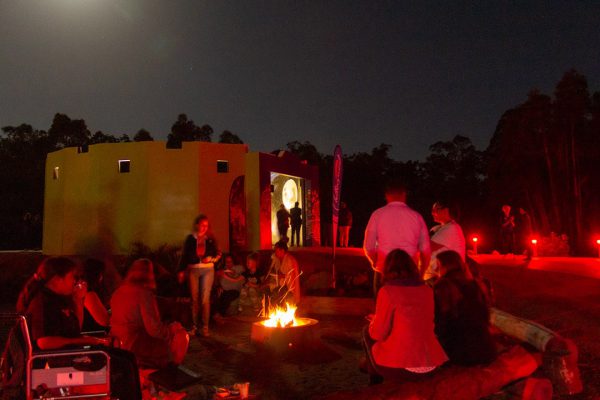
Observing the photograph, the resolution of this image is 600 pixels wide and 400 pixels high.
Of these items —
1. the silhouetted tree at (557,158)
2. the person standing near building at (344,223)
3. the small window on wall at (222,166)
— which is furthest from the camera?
the silhouetted tree at (557,158)

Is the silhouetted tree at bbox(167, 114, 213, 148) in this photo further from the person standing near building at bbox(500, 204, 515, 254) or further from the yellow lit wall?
the person standing near building at bbox(500, 204, 515, 254)

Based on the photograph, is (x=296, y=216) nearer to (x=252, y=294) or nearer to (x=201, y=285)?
(x=252, y=294)

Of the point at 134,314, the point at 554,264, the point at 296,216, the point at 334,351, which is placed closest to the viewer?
the point at 134,314

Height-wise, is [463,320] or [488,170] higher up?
[488,170]

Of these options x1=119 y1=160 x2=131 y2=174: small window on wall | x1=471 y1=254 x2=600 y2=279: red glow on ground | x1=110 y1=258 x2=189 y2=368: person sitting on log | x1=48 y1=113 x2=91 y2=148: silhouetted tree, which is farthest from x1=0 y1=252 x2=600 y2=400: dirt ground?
x1=48 y1=113 x2=91 y2=148: silhouetted tree

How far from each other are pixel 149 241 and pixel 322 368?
51.9 ft

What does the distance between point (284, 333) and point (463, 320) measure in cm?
303

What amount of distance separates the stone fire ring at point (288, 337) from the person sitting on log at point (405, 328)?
9.21ft

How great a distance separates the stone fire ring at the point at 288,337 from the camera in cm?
705

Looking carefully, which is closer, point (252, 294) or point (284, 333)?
point (284, 333)

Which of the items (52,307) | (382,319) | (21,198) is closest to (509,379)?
(382,319)

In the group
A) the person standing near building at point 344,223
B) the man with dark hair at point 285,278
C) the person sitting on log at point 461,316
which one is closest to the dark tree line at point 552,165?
the person standing near building at point 344,223

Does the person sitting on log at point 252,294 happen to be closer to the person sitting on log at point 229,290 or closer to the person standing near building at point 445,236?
the person sitting on log at point 229,290

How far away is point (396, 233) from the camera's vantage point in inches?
209
